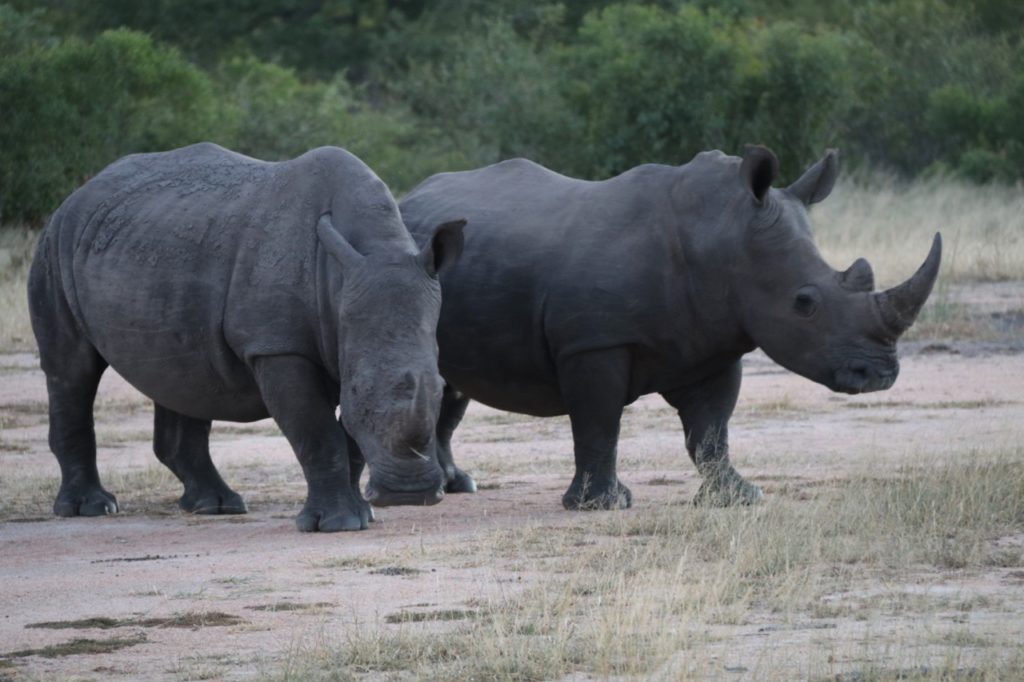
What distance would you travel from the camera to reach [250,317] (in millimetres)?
9359

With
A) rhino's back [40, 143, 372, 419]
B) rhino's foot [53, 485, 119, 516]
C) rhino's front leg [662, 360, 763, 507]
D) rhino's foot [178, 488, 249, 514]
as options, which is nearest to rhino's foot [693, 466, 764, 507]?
rhino's front leg [662, 360, 763, 507]

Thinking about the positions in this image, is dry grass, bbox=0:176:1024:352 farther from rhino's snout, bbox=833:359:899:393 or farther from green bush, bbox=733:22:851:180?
rhino's snout, bbox=833:359:899:393

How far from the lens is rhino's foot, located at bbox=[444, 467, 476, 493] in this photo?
11.0 m

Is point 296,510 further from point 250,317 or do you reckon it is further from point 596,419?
point 596,419

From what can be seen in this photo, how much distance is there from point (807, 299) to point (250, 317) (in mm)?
2609

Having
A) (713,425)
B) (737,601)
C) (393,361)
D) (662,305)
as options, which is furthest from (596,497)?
(737,601)

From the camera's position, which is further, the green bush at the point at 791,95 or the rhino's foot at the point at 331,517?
the green bush at the point at 791,95

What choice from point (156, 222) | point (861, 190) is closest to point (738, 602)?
point (156, 222)

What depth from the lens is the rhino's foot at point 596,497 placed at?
383 inches

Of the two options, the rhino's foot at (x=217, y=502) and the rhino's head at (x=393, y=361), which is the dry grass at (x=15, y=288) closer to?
the rhino's foot at (x=217, y=502)

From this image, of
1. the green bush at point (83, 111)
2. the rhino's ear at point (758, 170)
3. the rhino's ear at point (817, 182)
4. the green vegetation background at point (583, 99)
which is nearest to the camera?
the rhino's ear at point (758, 170)

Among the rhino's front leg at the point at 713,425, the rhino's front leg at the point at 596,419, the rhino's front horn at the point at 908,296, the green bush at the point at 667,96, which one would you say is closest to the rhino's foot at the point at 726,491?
the rhino's front leg at the point at 713,425

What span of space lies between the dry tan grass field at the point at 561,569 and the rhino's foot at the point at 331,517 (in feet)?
0.46

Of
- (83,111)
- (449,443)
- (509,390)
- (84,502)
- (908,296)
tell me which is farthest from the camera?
(83,111)
